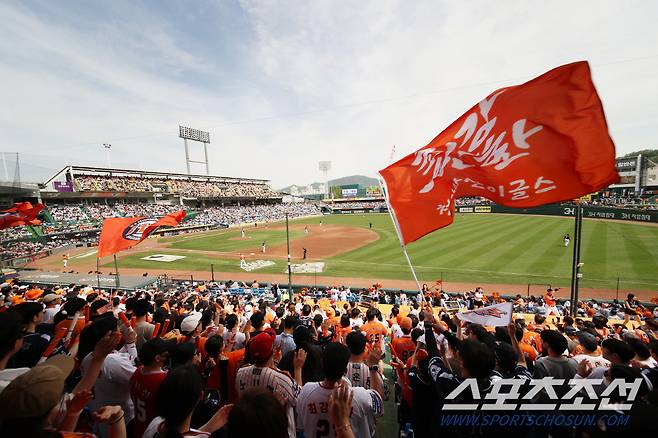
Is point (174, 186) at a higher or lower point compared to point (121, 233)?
higher

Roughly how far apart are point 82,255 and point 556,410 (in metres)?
45.5

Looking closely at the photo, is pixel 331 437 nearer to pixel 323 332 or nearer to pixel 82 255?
pixel 323 332

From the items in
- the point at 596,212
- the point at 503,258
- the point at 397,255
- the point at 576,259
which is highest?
the point at 576,259

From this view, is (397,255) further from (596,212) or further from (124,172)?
(124,172)

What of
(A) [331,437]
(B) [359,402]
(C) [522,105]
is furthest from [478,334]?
(C) [522,105]

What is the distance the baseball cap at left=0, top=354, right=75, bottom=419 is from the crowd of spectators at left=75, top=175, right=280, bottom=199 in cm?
7253

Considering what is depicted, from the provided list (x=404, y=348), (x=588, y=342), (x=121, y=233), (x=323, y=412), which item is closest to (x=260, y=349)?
(x=323, y=412)

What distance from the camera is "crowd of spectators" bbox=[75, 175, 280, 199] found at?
6284 cm

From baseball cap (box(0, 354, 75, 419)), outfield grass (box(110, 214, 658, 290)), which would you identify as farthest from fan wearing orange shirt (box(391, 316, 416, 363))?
outfield grass (box(110, 214, 658, 290))

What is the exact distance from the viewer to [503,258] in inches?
991

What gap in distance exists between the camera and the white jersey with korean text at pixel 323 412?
281 centimetres

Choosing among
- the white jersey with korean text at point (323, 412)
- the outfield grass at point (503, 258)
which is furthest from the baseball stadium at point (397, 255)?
the white jersey with korean text at point (323, 412)

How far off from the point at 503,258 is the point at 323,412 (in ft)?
88.3

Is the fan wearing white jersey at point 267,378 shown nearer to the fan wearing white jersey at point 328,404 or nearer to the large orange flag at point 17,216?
the fan wearing white jersey at point 328,404
